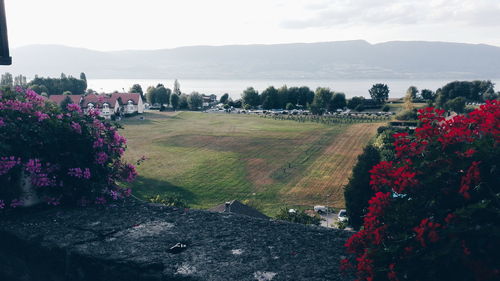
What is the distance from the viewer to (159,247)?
4.75m

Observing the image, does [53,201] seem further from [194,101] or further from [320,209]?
[194,101]

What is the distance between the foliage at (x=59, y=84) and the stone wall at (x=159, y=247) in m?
104

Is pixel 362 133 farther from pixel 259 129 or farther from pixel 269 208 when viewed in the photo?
pixel 269 208

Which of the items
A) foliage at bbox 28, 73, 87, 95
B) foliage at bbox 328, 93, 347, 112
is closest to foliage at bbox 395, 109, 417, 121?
foliage at bbox 328, 93, 347, 112

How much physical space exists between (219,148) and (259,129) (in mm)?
18077

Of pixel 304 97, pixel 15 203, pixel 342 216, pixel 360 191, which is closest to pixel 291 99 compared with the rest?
pixel 304 97

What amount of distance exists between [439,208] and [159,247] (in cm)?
292

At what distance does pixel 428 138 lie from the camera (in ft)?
13.2

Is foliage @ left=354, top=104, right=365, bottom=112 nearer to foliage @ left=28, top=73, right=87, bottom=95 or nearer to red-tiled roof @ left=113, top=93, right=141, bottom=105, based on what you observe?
red-tiled roof @ left=113, top=93, right=141, bottom=105

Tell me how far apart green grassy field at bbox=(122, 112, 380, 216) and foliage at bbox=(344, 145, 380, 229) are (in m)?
4.74

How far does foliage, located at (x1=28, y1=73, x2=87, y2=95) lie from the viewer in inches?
3981

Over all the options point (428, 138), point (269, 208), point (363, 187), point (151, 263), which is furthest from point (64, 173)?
point (269, 208)

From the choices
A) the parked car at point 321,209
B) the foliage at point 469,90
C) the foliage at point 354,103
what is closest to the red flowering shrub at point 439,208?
the parked car at point 321,209

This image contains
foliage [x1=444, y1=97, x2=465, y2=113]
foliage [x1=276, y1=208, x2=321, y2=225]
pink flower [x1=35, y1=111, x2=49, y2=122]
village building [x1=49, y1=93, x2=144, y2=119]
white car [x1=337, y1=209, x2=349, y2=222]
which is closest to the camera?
pink flower [x1=35, y1=111, x2=49, y2=122]
